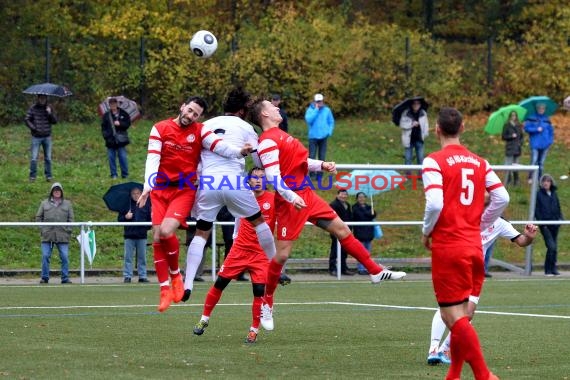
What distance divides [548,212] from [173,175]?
44.3ft

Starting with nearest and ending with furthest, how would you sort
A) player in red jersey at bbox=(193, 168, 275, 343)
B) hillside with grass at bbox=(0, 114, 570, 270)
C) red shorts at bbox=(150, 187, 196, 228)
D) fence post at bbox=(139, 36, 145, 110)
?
player in red jersey at bbox=(193, 168, 275, 343)
red shorts at bbox=(150, 187, 196, 228)
hillside with grass at bbox=(0, 114, 570, 270)
fence post at bbox=(139, 36, 145, 110)

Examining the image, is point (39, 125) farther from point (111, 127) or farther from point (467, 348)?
point (467, 348)

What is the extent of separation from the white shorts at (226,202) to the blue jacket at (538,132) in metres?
18.3

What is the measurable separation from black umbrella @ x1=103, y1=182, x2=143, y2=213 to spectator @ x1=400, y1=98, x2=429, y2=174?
841cm

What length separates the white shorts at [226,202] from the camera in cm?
1285

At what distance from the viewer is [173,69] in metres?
37.7

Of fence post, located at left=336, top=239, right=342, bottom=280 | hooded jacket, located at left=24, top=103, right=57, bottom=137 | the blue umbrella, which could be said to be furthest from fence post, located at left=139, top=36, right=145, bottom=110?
fence post, located at left=336, top=239, right=342, bottom=280

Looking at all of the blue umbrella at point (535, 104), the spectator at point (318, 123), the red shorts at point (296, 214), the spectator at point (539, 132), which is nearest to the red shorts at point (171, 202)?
the red shorts at point (296, 214)

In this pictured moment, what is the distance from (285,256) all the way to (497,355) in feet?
8.14

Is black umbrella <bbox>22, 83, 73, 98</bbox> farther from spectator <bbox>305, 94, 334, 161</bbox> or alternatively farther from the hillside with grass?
spectator <bbox>305, 94, 334, 161</bbox>

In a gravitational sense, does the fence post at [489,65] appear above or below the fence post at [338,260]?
above

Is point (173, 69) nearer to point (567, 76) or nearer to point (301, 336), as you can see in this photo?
point (567, 76)

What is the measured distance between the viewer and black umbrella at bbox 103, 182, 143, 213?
77.6 feet

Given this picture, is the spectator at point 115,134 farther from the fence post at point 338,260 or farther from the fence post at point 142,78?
the fence post at point 142,78
